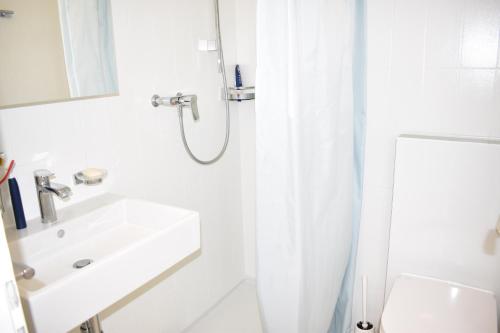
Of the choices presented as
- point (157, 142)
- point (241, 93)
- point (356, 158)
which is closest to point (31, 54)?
point (157, 142)

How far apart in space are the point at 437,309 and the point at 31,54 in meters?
1.77

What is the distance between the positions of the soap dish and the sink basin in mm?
93

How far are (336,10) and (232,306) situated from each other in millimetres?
1787

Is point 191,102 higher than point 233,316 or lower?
higher

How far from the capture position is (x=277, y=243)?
1414 millimetres

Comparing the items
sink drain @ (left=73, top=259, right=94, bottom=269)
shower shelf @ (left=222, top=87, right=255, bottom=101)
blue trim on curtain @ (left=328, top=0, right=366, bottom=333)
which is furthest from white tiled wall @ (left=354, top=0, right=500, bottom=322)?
sink drain @ (left=73, top=259, right=94, bottom=269)

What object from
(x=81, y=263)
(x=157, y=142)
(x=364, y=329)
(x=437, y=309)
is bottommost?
(x=364, y=329)

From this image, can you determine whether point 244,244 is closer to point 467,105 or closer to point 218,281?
point 218,281

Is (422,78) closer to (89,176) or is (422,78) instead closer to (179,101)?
(179,101)

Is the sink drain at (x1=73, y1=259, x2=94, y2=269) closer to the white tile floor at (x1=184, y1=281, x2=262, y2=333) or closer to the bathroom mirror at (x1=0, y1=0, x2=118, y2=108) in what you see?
the bathroom mirror at (x1=0, y1=0, x2=118, y2=108)

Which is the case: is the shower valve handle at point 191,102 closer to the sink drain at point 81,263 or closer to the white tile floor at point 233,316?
the sink drain at point 81,263

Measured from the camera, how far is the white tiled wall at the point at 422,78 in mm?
1543

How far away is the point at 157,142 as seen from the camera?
1.82 m

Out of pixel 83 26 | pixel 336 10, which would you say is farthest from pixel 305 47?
pixel 83 26
